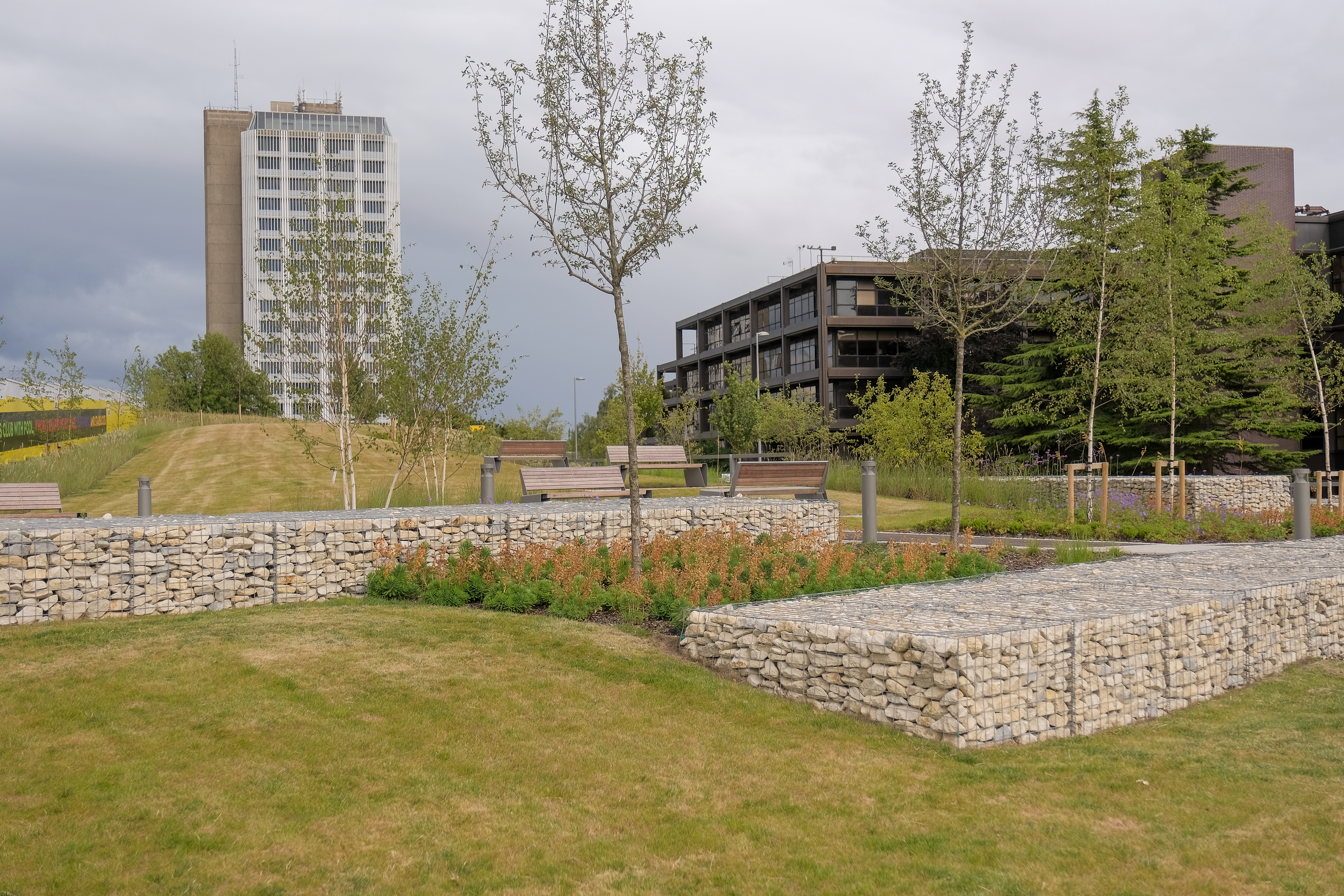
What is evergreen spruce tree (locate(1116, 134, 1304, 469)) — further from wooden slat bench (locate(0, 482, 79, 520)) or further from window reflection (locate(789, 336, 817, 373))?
wooden slat bench (locate(0, 482, 79, 520))

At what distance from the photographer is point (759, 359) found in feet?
188

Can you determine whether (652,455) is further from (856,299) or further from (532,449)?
(856,299)

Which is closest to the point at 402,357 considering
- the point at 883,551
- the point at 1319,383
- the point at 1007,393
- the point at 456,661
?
the point at 883,551

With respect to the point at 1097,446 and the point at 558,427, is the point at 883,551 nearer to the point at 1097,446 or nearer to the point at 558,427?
the point at 1097,446

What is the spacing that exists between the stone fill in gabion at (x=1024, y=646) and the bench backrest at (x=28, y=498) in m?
10.3

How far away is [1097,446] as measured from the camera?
32.4 m

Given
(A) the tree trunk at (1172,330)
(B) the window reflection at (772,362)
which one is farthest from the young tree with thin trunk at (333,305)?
(B) the window reflection at (772,362)

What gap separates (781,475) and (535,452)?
19.9 ft

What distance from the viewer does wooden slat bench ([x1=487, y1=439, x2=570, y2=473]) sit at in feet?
62.3

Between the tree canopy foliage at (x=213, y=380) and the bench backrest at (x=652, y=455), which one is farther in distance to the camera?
the tree canopy foliage at (x=213, y=380)

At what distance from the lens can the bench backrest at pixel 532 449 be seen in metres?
19.0

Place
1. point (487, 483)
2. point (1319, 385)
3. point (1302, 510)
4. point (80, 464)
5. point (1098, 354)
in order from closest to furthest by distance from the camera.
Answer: point (487, 483)
point (1302, 510)
point (1098, 354)
point (80, 464)
point (1319, 385)

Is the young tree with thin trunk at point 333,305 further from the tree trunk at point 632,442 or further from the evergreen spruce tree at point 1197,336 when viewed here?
the evergreen spruce tree at point 1197,336

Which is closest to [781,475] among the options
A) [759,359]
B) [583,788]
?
[583,788]
